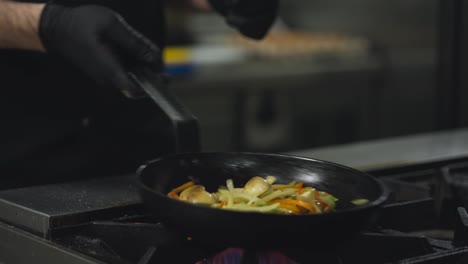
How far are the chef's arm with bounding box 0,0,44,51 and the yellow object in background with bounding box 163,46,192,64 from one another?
1.98 m

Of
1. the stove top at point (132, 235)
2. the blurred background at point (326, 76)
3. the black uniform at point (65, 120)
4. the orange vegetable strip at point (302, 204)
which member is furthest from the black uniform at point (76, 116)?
the blurred background at point (326, 76)

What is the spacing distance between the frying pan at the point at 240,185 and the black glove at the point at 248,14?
64 centimetres

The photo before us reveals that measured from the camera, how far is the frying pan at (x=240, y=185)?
93cm

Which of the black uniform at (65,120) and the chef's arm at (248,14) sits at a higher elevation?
the chef's arm at (248,14)

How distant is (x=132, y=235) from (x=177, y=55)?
2.75 m

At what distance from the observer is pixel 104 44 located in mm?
1444

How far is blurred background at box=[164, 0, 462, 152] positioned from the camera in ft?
13.3

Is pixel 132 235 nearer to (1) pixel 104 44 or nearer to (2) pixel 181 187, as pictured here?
(2) pixel 181 187

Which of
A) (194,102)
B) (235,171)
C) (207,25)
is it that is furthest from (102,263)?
(207,25)

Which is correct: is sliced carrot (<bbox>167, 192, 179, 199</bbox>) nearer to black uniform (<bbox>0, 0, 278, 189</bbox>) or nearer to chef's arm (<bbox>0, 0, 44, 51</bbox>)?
chef's arm (<bbox>0, 0, 44, 51</bbox>)

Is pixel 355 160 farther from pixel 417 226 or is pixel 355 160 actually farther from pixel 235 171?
pixel 235 171

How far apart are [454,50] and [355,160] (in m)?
1.23

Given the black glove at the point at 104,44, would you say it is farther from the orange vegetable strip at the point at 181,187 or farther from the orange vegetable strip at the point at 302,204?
the orange vegetable strip at the point at 302,204

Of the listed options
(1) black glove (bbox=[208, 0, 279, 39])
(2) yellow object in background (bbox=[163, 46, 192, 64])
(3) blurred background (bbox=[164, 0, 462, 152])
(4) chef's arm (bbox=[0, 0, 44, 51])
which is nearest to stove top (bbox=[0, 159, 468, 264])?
(4) chef's arm (bbox=[0, 0, 44, 51])
